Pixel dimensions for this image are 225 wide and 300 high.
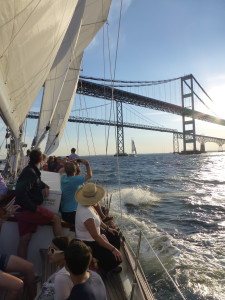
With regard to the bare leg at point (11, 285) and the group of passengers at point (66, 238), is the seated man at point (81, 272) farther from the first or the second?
the bare leg at point (11, 285)

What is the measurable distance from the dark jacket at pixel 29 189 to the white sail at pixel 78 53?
4560mm

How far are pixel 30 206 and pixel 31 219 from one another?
0.15m

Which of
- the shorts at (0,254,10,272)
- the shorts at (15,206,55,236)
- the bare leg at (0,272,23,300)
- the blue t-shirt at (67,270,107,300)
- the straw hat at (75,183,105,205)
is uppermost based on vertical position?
the straw hat at (75,183,105,205)

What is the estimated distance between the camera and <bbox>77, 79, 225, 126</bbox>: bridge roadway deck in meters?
36.7

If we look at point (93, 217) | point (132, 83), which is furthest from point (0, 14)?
point (132, 83)

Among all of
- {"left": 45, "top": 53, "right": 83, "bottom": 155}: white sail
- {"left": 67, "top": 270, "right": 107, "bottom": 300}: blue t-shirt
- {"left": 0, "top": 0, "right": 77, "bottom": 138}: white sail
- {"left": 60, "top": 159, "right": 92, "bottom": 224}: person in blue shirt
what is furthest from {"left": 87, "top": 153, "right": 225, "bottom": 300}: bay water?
{"left": 45, "top": 53, "right": 83, "bottom": 155}: white sail

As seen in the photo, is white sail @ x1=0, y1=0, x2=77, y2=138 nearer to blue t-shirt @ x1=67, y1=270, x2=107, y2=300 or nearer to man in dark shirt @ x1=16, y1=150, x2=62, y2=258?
man in dark shirt @ x1=16, y1=150, x2=62, y2=258

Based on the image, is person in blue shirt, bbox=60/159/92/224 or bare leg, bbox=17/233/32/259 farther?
person in blue shirt, bbox=60/159/92/224

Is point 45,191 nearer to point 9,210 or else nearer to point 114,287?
point 9,210

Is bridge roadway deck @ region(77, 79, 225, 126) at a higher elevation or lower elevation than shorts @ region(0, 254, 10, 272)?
higher

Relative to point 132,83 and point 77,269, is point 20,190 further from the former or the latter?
point 132,83

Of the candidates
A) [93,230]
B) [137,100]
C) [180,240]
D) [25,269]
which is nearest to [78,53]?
[180,240]

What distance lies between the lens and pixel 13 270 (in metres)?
1.80

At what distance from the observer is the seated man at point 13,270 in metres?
1.63
